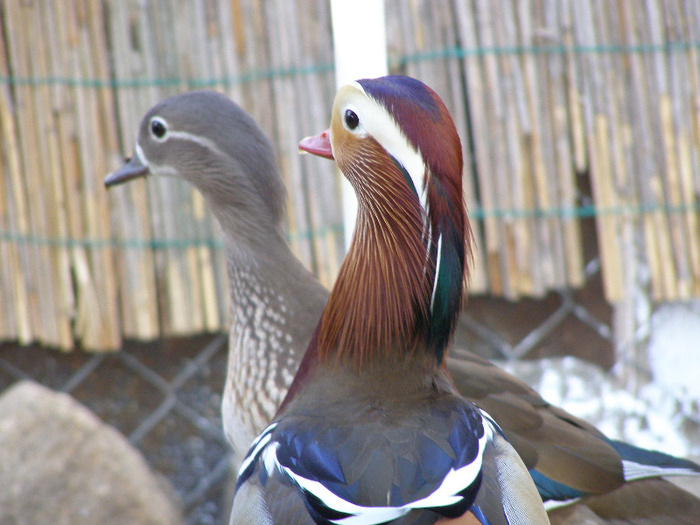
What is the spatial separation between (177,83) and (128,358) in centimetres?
66

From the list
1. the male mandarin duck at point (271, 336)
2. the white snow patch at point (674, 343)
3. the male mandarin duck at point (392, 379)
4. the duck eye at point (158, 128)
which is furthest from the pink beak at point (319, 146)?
the white snow patch at point (674, 343)

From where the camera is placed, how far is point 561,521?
90 cm

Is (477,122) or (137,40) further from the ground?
(137,40)

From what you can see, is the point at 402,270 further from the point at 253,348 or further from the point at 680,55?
the point at 680,55

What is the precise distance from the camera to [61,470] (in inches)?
61.6

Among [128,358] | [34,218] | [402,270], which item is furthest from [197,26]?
[402,270]

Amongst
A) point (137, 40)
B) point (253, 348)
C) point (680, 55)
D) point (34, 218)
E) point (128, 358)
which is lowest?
point (128, 358)

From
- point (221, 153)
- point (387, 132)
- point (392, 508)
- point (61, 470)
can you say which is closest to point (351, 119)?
point (387, 132)

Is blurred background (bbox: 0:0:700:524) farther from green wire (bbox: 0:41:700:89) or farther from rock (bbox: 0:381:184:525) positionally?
rock (bbox: 0:381:184:525)

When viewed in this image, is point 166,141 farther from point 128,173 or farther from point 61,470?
point 61,470

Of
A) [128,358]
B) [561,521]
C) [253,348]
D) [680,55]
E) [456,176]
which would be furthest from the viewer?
[128,358]

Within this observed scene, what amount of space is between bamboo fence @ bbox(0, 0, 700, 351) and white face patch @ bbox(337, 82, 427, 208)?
3.08 ft

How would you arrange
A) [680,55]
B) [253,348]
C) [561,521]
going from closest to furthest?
1. [561,521]
2. [253,348]
3. [680,55]

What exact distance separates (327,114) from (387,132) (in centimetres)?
100
